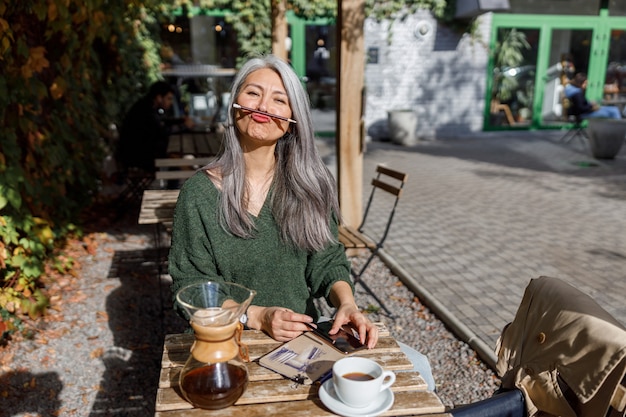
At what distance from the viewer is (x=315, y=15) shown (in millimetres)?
12805

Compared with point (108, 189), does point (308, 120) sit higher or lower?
higher

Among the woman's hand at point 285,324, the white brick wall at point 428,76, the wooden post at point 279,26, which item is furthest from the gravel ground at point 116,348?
the white brick wall at point 428,76

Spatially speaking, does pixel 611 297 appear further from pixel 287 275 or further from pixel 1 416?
pixel 1 416

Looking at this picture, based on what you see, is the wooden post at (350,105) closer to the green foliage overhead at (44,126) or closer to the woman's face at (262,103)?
the green foliage overhead at (44,126)

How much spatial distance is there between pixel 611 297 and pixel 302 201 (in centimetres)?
341

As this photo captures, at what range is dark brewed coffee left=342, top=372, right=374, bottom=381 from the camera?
4.66 ft

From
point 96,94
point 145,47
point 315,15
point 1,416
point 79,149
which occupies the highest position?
point 315,15

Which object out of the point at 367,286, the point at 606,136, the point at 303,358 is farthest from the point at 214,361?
the point at 606,136

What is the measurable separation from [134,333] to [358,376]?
2.99m

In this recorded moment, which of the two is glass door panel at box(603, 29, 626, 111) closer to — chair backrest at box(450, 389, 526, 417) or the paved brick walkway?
the paved brick walkway

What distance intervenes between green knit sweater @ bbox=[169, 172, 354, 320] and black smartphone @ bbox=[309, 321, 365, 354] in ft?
1.13

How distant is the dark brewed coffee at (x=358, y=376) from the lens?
142cm

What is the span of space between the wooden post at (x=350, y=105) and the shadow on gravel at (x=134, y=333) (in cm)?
186

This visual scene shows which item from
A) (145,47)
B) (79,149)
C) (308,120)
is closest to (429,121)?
(145,47)
